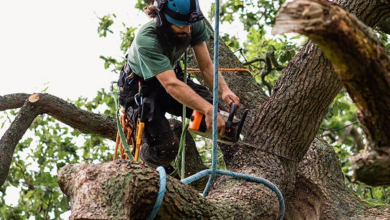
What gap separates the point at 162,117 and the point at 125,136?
0.53 meters

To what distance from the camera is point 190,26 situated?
12.9 ft

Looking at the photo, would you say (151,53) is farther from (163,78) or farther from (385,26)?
(385,26)

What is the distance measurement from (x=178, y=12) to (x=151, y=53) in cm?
32

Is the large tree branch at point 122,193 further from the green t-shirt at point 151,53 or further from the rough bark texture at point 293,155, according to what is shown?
the green t-shirt at point 151,53

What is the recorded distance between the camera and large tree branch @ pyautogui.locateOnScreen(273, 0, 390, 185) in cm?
162

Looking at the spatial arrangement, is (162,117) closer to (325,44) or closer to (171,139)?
(171,139)

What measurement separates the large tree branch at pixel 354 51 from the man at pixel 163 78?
177cm

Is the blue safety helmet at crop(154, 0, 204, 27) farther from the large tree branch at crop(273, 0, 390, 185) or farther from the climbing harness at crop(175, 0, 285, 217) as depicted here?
the large tree branch at crop(273, 0, 390, 185)

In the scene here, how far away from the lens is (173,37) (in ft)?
12.4

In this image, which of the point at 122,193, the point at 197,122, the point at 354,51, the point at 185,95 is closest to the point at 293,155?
the point at 197,122

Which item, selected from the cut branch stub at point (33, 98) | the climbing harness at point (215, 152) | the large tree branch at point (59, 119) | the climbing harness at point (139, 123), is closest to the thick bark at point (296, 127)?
the climbing harness at point (215, 152)

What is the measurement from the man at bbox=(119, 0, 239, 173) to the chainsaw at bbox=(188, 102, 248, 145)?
0.20ft

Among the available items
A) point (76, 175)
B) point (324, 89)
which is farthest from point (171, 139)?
point (76, 175)

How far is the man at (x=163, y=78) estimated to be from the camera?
355 centimetres
